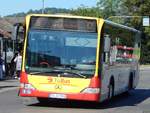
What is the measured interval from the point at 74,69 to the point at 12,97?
5.30 m

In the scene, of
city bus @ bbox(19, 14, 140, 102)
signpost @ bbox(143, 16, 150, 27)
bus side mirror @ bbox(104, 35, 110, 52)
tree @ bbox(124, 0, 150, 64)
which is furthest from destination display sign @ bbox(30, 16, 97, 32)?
tree @ bbox(124, 0, 150, 64)

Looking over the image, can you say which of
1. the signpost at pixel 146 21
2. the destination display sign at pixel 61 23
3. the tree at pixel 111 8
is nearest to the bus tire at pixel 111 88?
the destination display sign at pixel 61 23

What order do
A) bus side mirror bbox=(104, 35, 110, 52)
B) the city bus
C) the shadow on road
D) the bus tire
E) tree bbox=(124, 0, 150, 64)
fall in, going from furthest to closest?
1. tree bbox=(124, 0, 150, 64)
2. the bus tire
3. the shadow on road
4. bus side mirror bbox=(104, 35, 110, 52)
5. the city bus

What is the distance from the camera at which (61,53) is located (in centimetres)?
1836

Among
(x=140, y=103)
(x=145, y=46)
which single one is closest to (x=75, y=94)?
(x=140, y=103)

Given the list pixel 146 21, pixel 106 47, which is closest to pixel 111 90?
pixel 106 47

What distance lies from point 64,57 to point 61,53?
0.15 meters

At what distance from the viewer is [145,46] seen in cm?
9681

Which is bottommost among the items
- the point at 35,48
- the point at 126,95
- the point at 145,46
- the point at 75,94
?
the point at 145,46

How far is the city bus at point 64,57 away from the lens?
1812 cm

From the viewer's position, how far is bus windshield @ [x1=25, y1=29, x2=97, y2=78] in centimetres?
1820

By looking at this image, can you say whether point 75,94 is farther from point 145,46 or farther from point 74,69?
point 145,46

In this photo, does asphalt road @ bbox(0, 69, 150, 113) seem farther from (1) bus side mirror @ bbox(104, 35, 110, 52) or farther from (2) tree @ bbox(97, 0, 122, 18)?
(2) tree @ bbox(97, 0, 122, 18)

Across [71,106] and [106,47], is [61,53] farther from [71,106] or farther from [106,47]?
[71,106]
